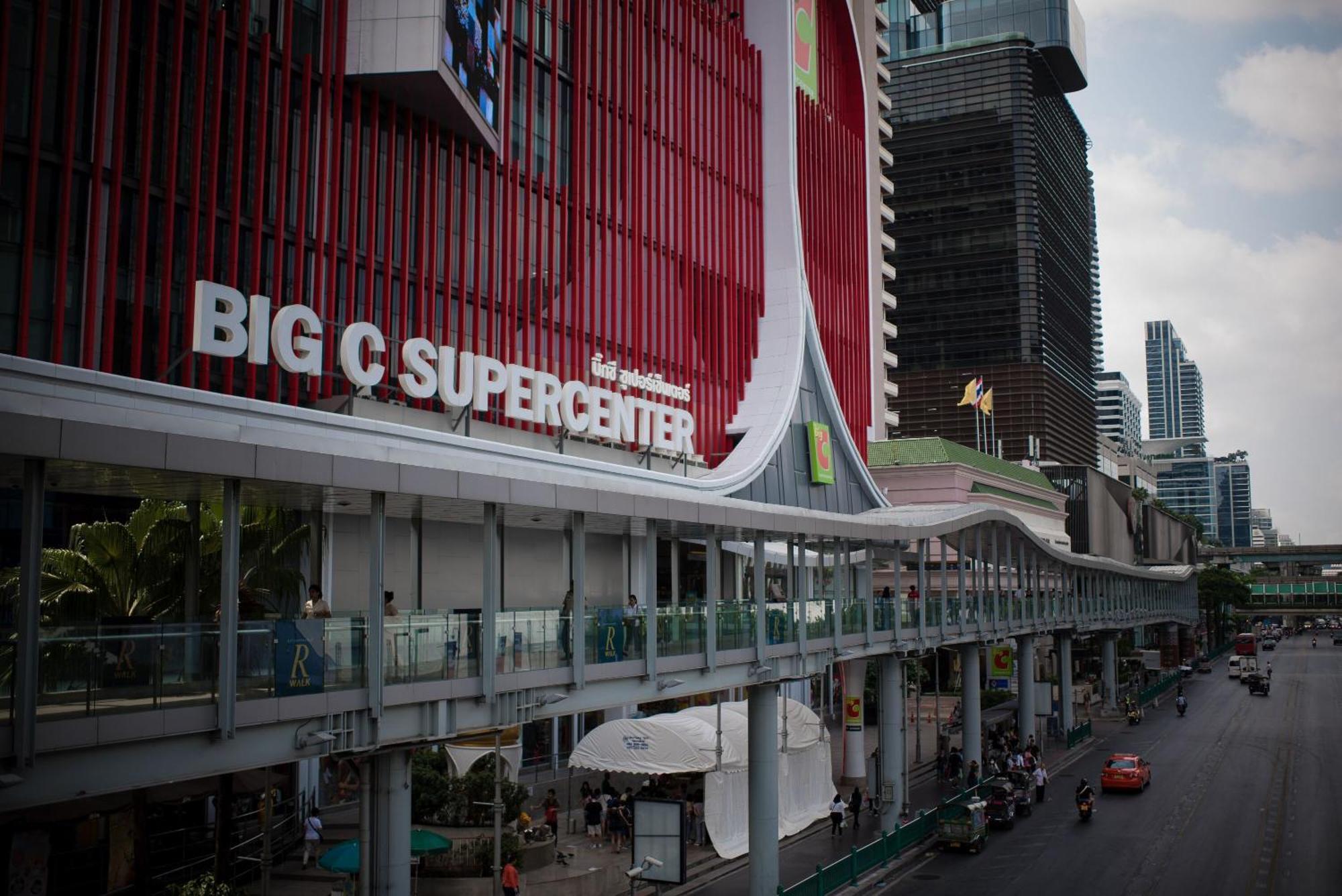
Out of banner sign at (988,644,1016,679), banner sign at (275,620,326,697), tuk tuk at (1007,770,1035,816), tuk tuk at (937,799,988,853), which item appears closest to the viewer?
banner sign at (275,620,326,697)

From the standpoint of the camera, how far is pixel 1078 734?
64.1 meters

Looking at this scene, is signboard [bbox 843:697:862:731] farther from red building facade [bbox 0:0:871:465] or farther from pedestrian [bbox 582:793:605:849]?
red building facade [bbox 0:0:871:465]

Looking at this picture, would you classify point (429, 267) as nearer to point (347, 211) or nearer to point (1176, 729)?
point (347, 211)

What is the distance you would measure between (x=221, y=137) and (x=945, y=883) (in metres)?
29.9

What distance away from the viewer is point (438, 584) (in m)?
38.3

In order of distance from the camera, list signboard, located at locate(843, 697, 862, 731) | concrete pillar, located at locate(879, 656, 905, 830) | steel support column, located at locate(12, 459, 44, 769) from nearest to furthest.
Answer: steel support column, located at locate(12, 459, 44, 769)
concrete pillar, located at locate(879, 656, 905, 830)
signboard, located at locate(843, 697, 862, 731)

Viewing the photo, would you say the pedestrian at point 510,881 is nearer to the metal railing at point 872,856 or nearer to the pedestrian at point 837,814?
the metal railing at point 872,856

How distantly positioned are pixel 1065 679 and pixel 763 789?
136ft

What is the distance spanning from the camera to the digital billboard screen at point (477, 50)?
40594mm

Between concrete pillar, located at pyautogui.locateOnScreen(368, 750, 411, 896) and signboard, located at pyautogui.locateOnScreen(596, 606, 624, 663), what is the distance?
18.1 ft

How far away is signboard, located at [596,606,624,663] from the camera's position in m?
24.4

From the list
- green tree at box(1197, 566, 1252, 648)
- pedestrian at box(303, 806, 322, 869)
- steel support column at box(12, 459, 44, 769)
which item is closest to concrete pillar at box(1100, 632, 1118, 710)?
pedestrian at box(303, 806, 322, 869)

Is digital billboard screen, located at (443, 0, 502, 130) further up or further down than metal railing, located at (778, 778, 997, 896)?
further up

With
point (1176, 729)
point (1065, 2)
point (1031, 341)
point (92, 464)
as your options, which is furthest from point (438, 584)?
point (1065, 2)
